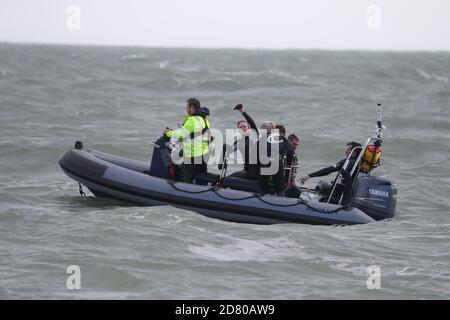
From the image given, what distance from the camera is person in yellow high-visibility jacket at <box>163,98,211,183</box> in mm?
10680

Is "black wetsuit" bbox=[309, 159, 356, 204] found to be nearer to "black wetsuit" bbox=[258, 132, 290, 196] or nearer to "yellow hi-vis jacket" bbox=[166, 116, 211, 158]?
"black wetsuit" bbox=[258, 132, 290, 196]

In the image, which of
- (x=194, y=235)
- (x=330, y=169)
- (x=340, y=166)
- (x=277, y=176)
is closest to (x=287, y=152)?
(x=277, y=176)

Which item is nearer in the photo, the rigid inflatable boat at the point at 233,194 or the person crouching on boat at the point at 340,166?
the rigid inflatable boat at the point at 233,194

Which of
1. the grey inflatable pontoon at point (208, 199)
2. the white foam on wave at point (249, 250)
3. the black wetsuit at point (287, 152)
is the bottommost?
the white foam on wave at point (249, 250)

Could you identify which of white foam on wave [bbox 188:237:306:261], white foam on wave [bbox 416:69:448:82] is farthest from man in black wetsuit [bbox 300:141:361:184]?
white foam on wave [bbox 416:69:448:82]

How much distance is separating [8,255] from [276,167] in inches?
132

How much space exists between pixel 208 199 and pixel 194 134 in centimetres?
81

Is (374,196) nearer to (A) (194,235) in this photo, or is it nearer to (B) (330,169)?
(B) (330,169)

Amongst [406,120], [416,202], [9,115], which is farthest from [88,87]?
[416,202]

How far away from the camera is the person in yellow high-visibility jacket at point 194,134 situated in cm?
1068

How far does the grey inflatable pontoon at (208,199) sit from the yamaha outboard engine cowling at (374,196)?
0.22m

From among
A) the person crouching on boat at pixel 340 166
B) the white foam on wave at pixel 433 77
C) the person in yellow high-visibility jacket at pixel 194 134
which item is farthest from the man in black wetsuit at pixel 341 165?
the white foam on wave at pixel 433 77

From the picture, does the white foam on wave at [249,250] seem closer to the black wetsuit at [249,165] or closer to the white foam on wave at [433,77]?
the black wetsuit at [249,165]
